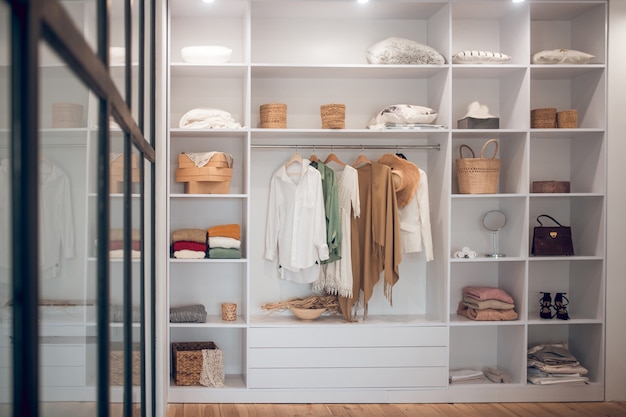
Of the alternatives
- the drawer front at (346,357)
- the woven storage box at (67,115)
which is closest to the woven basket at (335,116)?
the drawer front at (346,357)

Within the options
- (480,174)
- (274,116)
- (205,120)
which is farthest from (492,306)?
(205,120)

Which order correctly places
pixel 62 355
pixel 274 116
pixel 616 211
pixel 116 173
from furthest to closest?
pixel 616 211
pixel 274 116
pixel 116 173
pixel 62 355

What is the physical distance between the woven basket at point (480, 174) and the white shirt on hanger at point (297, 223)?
92 centimetres

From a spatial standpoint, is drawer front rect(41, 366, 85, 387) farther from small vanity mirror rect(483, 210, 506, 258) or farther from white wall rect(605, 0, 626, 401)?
white wall rect(605, 0, 626, 401)

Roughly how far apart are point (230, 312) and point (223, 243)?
44 centimetres

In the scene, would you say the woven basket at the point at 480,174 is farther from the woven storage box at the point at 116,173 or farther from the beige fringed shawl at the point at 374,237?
the woven storage box at the point at 116,173

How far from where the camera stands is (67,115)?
3.21 ft

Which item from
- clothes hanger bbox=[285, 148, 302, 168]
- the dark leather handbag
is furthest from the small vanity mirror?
clothes hanger bbox=[285, 148, 302, 168]

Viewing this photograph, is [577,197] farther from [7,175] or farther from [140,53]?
[7,175]

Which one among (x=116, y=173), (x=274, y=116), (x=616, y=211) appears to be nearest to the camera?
(x=116, y=173)

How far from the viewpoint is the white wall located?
4.86 m

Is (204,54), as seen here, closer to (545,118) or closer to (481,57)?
(481,57)

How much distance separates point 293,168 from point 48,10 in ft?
13.7

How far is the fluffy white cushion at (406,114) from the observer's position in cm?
483
